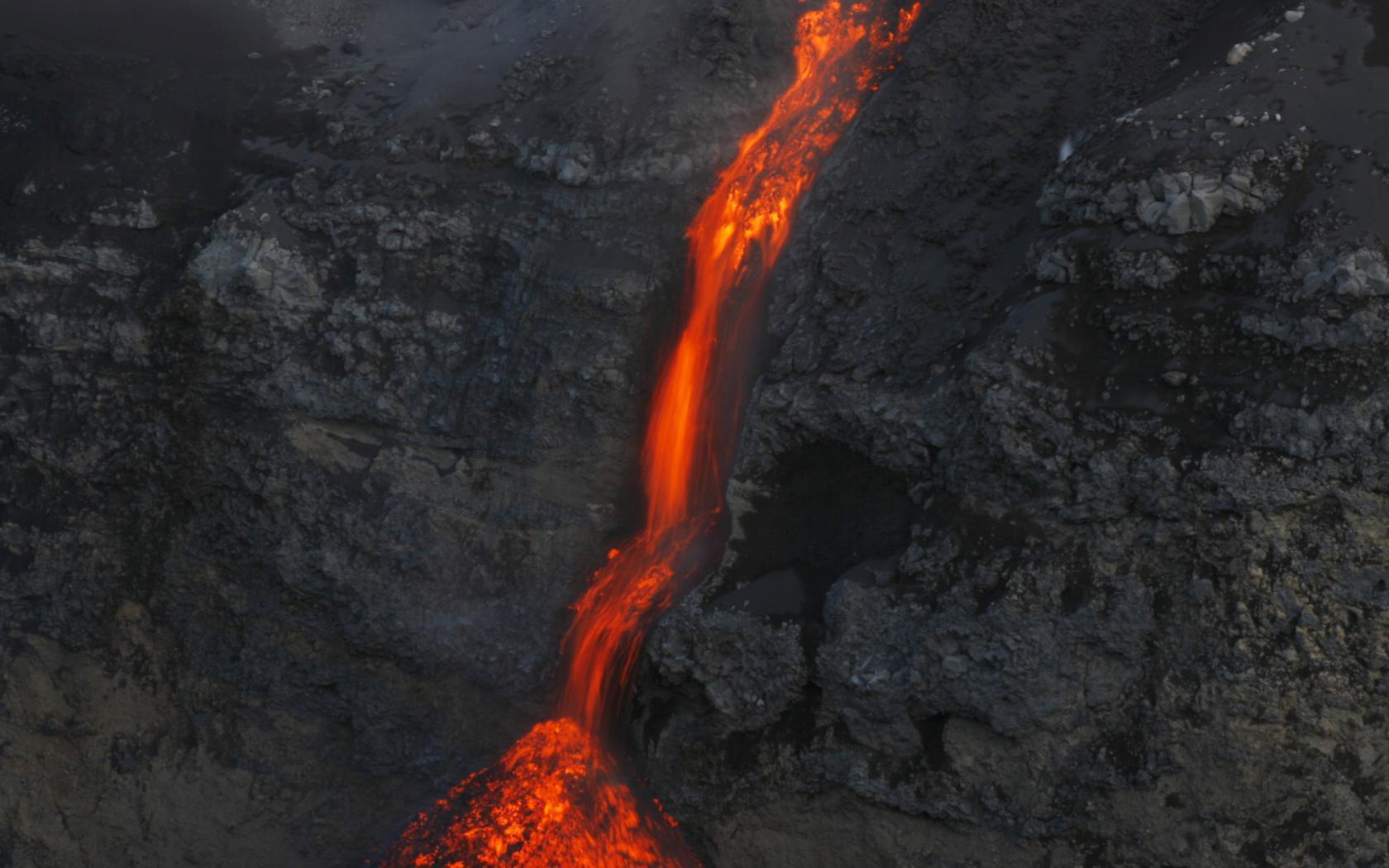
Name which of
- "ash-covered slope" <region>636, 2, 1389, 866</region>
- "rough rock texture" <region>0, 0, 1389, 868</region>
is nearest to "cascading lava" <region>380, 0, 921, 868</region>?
"rough rock texture" <region>0, 0, 1389, 868</region>

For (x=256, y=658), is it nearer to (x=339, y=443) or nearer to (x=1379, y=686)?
(x=339, y=443)

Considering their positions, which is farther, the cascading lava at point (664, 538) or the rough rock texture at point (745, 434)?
the cascading lava at point (664, 538)

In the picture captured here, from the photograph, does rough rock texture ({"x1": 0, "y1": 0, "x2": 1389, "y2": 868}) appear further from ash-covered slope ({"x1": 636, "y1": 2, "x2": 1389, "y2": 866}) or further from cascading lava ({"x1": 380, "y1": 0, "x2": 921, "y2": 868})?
cascading lava ({"x1": 380, "y1": 0, "x2": 921, "y2": 868})

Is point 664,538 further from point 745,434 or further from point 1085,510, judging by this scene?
point 1085,510

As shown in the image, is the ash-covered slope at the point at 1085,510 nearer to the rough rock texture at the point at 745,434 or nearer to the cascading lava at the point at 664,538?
the rough rock texture at the point at 745,434

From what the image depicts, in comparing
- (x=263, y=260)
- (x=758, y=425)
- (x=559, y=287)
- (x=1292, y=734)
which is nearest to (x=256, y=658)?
(x=263, y=260)

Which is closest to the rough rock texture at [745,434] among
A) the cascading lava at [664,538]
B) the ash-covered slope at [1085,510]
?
the ash-covered slope at [1085,510]

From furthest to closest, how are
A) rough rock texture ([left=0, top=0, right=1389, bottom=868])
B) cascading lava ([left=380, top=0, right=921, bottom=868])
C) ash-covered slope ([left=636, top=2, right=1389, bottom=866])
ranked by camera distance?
cascading lava ([left=380, top=0, right=921, bottom=868])
rough rock texture ([left=0, top=0, right=1389, bottom=868])
ash-covered slope ([left=636, top=2, right=1389, bottom=866])
